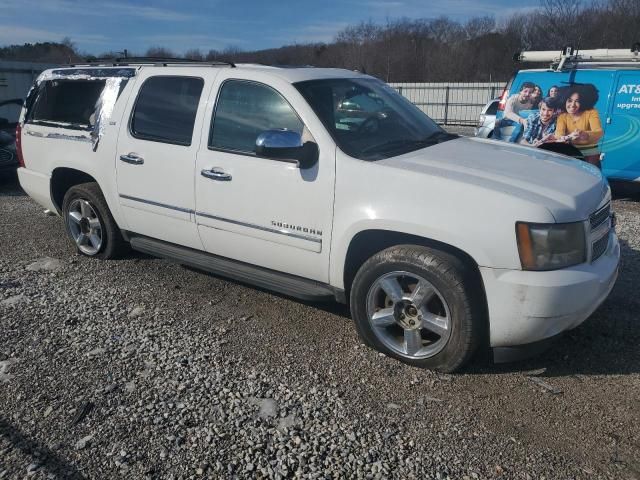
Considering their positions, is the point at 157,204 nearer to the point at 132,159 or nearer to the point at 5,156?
the point at 132,159

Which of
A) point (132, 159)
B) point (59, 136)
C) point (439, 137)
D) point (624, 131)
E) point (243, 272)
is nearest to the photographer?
point (243, 272)

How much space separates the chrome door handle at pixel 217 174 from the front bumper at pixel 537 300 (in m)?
1.95

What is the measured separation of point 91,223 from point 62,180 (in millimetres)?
638

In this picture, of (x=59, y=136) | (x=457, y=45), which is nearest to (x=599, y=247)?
(x=59, y=136)

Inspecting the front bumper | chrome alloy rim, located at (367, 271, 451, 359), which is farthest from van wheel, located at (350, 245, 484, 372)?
the front bumper

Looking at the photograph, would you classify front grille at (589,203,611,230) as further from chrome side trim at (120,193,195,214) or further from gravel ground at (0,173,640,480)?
chrome side trim at (120,193,195,214)

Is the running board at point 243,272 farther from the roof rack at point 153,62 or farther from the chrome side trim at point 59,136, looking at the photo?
the roof rack at point 153,62

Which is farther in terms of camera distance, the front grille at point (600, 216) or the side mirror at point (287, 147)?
the side mirror at point (287, 147)

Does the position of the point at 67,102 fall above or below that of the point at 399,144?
above

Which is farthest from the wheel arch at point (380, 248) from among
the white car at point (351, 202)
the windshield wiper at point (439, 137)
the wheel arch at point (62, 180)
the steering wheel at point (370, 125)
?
the wheel arch at point (62, 180)

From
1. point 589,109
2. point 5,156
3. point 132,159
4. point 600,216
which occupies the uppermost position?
point 589,109

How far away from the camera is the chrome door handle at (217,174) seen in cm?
399

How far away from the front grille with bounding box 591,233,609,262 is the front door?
5.30ft

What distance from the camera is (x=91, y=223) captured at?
5.40 m
